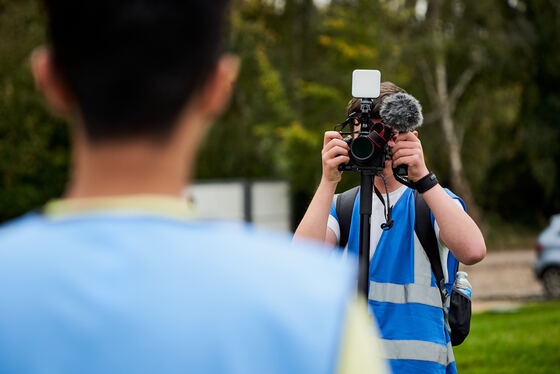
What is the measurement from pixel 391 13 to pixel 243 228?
65.2 feet

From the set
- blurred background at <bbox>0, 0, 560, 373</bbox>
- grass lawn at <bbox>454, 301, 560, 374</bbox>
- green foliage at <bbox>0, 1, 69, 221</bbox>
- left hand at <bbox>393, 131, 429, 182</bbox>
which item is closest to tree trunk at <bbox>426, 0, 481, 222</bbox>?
blurred background at <bbox>0, 0, 560, 373</bbox>

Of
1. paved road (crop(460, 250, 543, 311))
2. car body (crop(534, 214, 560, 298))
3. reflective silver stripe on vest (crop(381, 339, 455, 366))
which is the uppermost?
reflective silver stripe on vest (crop(381, 339, 455, 366))

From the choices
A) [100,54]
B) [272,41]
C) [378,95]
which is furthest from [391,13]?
[100,54]

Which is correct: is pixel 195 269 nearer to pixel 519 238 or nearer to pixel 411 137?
pixel 411 137

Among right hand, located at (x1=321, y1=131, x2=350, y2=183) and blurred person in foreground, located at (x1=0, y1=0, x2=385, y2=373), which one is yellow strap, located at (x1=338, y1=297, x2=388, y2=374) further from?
right hand, located at (x1=321, y1=131, x2=350, y2=183)

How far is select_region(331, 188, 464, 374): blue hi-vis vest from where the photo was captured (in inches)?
104

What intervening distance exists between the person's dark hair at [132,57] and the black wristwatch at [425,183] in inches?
73.6

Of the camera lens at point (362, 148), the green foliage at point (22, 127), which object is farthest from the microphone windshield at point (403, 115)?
the green foliage at point (22, 127)

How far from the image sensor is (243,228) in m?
0.91

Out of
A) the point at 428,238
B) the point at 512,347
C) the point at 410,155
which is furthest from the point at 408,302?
the point at 512,347

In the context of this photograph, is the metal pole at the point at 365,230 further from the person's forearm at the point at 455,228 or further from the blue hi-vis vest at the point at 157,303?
the blue hi-vis vest at the point at 157,303

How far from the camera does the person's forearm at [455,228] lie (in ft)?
8.56

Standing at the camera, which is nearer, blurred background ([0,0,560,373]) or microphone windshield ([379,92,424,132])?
microphone windshield ([379,92,424,132])

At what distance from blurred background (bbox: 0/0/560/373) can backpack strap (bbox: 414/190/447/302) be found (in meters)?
14.0
